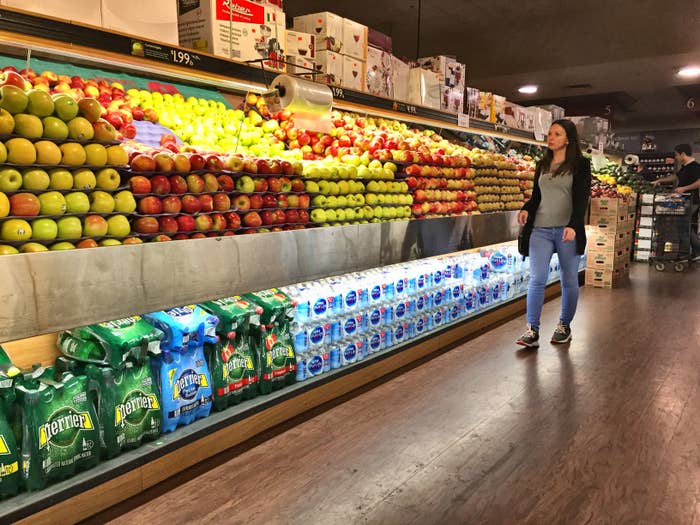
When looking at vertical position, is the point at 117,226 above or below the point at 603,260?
above

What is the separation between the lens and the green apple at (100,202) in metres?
2.19

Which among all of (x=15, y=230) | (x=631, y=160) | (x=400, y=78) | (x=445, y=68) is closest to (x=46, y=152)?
(x=15, y=230)

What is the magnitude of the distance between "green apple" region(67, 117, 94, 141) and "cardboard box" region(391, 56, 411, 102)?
3.01m

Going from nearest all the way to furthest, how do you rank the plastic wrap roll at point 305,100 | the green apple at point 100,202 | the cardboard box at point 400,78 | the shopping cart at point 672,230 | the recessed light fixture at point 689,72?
the green apple at point 100,202 < the plastic wrap roll at point 305,100 < the cardboard box at point 400,78 < the shopping cart at point 672,230 < the recessed light fixture at point 689,72

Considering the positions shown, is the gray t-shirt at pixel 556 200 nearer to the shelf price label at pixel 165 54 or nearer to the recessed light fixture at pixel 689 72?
the shelf price label at pixel 165 54

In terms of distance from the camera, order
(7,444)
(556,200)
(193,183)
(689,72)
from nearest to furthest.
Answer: (7,444), (193,183), (556,200), (689,72)

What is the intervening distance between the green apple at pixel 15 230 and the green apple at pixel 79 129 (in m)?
0.38

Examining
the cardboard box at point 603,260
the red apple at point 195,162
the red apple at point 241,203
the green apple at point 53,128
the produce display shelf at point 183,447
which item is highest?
the green apple at point 53,128

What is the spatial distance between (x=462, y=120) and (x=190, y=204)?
371 cm

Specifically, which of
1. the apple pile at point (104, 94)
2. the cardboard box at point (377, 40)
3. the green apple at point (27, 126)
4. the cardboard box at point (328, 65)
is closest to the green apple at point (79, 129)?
the green apple at point (27, 126)

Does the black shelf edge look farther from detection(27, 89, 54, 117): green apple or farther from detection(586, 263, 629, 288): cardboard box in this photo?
detection(586, 263, 629, 288): cardboard box

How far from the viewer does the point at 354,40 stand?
4238mm

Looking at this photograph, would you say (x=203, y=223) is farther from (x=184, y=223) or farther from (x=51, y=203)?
(x=51, y=203)

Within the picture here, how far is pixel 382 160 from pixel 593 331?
2489 millimetres
